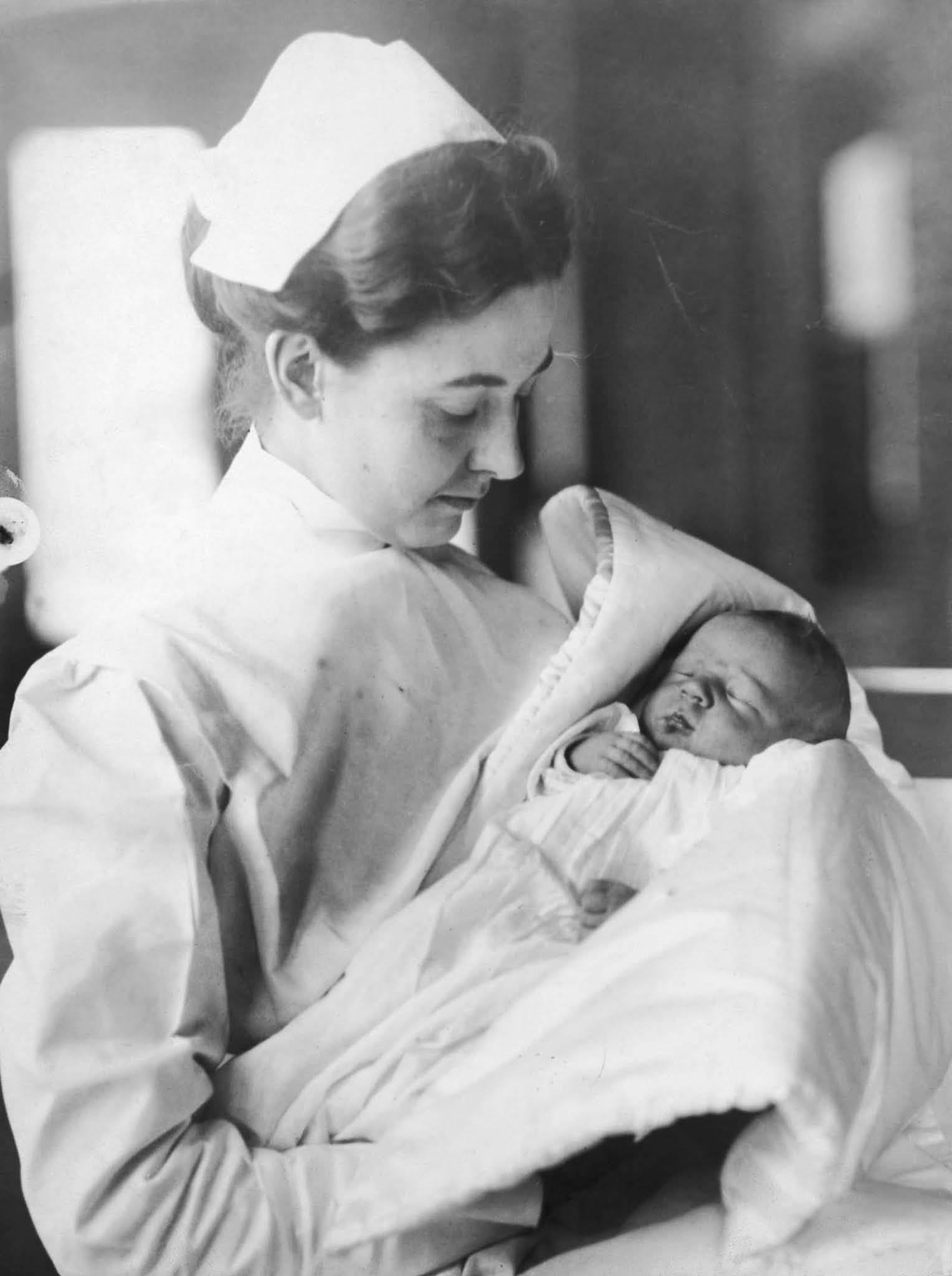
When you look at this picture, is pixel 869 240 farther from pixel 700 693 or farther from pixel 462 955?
pixel 462 955

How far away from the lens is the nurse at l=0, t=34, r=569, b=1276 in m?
1.25

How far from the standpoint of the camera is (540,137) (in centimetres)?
139

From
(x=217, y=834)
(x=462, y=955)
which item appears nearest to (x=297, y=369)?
(x=217, y=834)

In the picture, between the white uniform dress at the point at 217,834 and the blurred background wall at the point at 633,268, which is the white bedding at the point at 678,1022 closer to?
the white uniform dress at the point at 217,834

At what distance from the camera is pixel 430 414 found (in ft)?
4.47

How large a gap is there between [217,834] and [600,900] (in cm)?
40

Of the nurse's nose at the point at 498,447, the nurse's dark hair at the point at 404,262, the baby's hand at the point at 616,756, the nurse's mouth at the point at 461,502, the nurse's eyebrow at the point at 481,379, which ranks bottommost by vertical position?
the baby's hand at the point at 616,756

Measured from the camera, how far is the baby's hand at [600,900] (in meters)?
1.32

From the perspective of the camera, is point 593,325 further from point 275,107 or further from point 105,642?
point 105,642

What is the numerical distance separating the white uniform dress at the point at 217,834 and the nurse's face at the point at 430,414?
0.15 feet

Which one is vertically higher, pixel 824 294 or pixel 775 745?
pixel 824 294

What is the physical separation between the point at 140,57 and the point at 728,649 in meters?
0.93

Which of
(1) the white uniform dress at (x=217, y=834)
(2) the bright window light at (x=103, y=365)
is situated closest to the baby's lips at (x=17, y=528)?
(2) the bright window light at (x=103, y=365)

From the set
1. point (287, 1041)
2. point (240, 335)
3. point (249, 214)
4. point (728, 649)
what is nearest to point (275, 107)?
point (249, 214)
